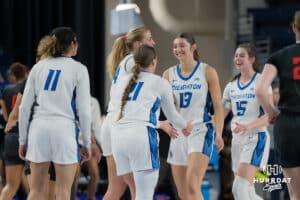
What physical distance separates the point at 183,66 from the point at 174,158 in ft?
2.71

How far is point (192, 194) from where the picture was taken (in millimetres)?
7523

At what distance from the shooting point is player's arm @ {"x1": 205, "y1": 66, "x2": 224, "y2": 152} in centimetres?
760

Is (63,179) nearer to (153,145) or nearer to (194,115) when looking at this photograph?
(153,145)

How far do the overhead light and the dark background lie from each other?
1.25m

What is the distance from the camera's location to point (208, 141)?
7699 mm

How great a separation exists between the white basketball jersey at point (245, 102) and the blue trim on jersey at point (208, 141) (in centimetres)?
48

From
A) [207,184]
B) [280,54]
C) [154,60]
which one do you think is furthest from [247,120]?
[207,184]

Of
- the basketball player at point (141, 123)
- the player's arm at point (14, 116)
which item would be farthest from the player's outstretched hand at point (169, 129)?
the player's arm at point (14, 116)

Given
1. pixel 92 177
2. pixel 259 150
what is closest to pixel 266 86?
pixel 259 150

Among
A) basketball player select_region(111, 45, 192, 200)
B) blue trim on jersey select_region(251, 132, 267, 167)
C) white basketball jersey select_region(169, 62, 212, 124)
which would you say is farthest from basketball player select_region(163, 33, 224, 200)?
basketball player select_region(111, 45, 192, 200)

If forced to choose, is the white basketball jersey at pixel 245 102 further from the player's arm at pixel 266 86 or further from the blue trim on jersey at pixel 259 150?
the player's arm at pixel 266 86

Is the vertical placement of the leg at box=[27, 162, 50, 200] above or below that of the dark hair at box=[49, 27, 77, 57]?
below

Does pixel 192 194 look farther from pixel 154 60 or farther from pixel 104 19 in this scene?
pixel 104 19

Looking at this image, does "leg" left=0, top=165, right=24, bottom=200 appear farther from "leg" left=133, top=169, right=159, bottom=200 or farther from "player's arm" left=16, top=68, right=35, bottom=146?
"leg" left=133, top=169, right=159, bottom=200
